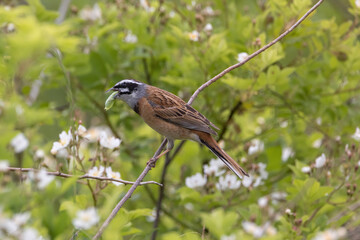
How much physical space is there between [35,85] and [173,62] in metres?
1.26

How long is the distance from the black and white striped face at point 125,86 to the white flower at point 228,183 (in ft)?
3.18

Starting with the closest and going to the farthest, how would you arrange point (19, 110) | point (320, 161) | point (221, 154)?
point (19, 110), point (320, 161), point (221, 154)

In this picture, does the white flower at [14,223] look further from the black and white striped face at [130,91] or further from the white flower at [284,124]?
the white flower at [284,124]

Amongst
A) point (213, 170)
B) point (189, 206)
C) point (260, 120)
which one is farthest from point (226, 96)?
point (189, 206)

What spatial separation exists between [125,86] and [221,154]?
2.95ft

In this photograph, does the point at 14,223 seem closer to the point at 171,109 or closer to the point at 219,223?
the point at 219,223

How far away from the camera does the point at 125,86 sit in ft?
13.2

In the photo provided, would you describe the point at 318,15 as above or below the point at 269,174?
above

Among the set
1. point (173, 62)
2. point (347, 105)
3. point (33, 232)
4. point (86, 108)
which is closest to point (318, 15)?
point (347, 105)

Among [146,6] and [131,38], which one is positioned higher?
[146,6]

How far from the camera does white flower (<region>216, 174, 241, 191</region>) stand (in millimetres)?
3854

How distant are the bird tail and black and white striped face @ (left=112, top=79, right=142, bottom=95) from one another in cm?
63

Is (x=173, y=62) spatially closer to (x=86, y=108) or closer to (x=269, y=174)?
(x=86, y=108)

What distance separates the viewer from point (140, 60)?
469cm
